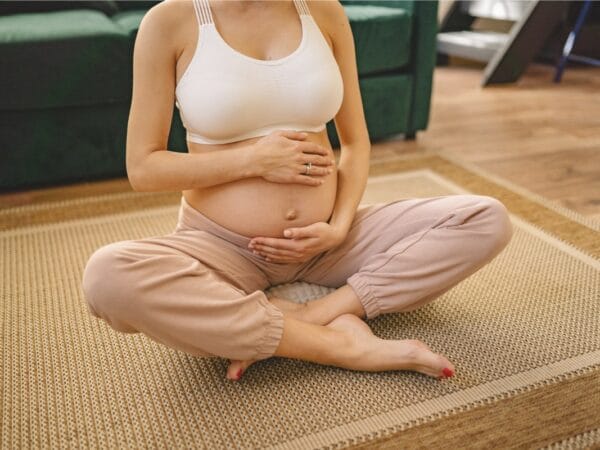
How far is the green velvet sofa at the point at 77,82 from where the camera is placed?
65.7 inches

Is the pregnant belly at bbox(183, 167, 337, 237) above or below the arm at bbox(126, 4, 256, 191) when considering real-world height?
below

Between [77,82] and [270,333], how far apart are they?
4.04 ft

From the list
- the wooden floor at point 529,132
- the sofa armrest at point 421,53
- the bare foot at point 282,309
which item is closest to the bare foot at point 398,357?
the bare foot at point 282,309

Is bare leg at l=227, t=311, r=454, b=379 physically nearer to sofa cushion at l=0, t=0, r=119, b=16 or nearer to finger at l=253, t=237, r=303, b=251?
finger at l=253, t=237, r=303, b=251

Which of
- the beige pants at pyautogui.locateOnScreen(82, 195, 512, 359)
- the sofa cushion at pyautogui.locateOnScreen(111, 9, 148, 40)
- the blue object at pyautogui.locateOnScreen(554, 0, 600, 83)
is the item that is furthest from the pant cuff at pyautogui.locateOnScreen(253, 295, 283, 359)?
the blue object at pyautogui.locateOnScreen(554, 0, 600, 83)

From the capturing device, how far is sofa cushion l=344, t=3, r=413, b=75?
2008 millimetres

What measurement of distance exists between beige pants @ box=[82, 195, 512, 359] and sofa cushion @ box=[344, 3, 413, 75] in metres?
1.11

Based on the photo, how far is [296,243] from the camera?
0.94 meters

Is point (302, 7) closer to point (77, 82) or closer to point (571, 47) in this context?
point (77, 82)

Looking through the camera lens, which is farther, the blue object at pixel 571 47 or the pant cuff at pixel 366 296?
the blue object at pixel 571 47

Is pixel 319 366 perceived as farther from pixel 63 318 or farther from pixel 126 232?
pixel 126 232

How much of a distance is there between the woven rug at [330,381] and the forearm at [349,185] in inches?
6.3

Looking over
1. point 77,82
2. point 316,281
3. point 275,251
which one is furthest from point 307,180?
point 77,82

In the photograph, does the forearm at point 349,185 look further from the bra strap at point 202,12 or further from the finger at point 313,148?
the bra strap at point 202,12
